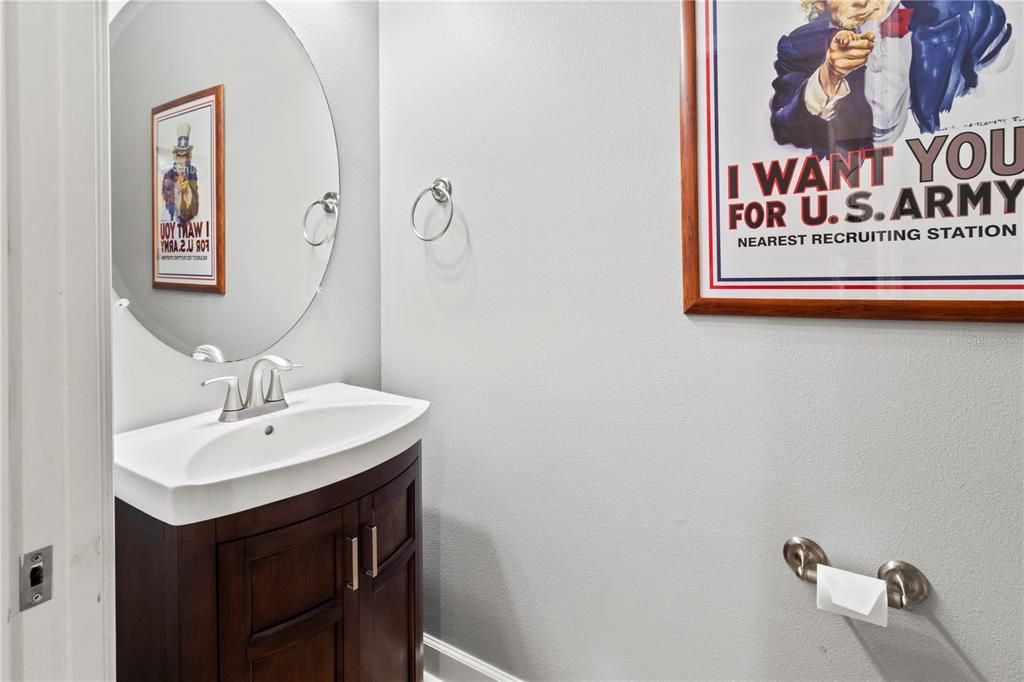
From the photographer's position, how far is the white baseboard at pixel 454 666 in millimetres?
1584

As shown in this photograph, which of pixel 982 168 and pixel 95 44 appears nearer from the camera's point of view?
pixel 95 44

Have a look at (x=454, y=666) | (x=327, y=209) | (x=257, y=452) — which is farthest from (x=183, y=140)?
(x=454, y=666)

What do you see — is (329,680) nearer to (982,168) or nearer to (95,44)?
(95,44)

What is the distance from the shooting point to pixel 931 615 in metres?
1.04

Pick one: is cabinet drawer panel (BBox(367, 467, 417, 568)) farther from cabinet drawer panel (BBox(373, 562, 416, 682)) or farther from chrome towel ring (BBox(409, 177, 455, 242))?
chrome towel ring (BBox(409, 177, 455, 242))

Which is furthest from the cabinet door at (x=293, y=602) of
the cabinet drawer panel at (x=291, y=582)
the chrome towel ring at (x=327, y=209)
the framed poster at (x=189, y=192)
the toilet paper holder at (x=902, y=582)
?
the toilet paper holder at (x=902, y=582)

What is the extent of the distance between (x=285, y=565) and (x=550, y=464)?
26.3 inches

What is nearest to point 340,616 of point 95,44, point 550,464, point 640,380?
point 550,464

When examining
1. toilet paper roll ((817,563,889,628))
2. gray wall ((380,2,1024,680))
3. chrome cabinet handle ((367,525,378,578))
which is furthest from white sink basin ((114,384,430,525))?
toilet paper roll ((817,563,889,628))

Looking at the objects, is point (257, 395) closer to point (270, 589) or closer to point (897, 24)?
point (270, 589)

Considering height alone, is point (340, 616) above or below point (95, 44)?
below

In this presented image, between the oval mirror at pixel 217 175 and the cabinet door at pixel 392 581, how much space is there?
21.6 inches

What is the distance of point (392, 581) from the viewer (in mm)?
1275

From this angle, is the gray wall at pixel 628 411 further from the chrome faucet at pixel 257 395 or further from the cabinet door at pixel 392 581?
the chrome faucet at pixel 257 395
